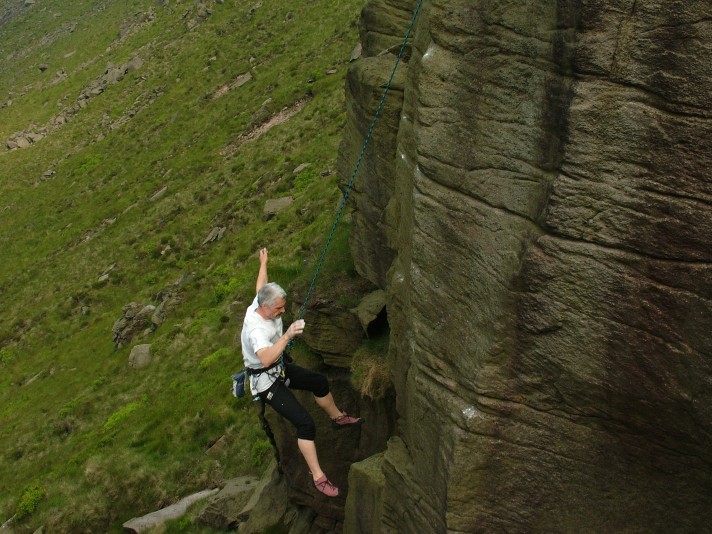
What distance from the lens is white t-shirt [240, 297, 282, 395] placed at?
11.8 meters

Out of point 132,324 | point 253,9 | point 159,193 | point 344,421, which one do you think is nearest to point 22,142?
point 253,9

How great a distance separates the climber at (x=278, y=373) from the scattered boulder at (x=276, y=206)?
27.5 meters

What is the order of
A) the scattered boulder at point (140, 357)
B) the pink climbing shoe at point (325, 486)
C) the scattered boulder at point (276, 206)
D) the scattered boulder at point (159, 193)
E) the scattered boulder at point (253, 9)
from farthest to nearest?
the scattered boulder at point (253, 9)
the scattered boulder at point (159, 193)
the scattered boulder at point (276, 206)
the scattered boulder at point (140, 357)
the pink climbing shoe at point (325, 486)

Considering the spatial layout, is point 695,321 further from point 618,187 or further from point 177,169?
point 177,169

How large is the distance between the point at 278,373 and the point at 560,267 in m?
6.15

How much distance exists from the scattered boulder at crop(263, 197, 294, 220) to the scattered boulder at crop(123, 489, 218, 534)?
20.6 meters

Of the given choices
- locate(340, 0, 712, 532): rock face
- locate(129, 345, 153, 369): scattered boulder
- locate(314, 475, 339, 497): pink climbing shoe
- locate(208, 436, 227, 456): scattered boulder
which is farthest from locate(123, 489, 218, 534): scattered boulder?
locate(340, 0, 712, 532): rock face

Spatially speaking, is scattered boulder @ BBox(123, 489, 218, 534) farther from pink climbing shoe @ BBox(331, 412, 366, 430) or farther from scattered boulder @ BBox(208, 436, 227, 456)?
pink climbing shoe @ BBox(331, 412, 366, 430)

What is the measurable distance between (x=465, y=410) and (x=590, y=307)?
216 cm

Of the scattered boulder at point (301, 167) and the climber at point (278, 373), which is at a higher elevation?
the climber at point (278, 373)

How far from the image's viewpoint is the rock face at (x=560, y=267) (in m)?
7.39

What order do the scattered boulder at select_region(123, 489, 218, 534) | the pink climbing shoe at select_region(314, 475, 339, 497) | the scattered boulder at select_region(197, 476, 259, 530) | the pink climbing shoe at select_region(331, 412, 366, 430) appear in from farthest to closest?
1. the scattered boulder at select_region(123, 489, 218, 534)
2. the scattered boulder at select_region(197, 476, 259, 530)
3. the pink climbing shoe at select_region(331, 412, 366, 430)
4. the pink climbing shoe at select_region(314, 475, 339, 497)

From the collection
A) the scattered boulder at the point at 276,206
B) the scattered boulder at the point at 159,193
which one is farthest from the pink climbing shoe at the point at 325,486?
the scattered boulder at the point at 159,193

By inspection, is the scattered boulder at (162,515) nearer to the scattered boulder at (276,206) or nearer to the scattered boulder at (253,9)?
the scattered boulder at (276,206)
